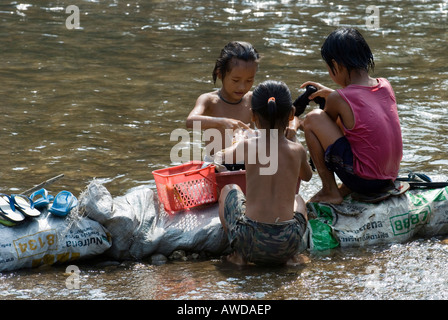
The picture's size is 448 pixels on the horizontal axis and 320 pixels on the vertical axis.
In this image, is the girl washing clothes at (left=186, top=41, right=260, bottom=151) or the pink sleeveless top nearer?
the pink sleeveless top

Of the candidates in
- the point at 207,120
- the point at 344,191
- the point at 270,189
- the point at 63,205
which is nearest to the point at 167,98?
the point at 207,120

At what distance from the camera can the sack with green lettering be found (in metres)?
4.01

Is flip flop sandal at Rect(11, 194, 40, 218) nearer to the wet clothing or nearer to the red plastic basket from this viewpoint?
the red plastic basket

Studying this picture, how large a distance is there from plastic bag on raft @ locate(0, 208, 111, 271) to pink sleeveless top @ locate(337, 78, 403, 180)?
158 centimetres

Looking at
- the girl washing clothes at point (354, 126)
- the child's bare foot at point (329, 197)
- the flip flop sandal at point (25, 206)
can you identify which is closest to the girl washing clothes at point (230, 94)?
the girl washing clothes at point (354, 126)

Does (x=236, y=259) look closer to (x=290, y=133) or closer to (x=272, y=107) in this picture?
(x=290, y=133)

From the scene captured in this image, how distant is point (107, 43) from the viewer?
920cm

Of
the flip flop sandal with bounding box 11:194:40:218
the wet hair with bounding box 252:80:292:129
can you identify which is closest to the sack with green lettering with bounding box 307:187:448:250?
the wet hair with bounding box 252:80:292:129

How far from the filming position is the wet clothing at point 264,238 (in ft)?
11.9

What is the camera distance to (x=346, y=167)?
4121 mm

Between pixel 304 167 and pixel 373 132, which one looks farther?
pixel 373 132

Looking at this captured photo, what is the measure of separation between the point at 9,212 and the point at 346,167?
199cm

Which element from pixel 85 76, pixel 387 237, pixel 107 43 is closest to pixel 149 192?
pixel 387 237

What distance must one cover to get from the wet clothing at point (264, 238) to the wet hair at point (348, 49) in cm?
103
